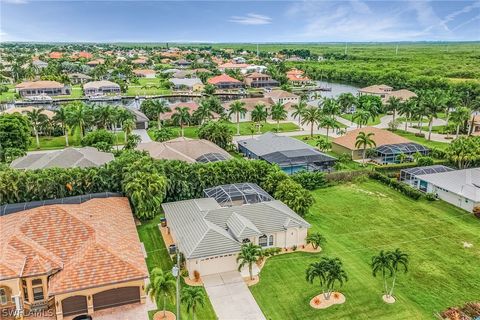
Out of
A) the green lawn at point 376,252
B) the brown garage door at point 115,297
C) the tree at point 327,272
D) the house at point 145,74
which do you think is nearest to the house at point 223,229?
the green lawn at point 376,252

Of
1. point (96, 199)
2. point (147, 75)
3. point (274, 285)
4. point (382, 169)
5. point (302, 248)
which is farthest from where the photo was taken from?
point (147, 75)

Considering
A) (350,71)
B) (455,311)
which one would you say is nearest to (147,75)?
(350,71)

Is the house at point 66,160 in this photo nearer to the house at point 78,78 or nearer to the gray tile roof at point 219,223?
the gray tile roof at point 219,223

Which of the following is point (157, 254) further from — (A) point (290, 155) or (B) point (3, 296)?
(A) point (290, 155)

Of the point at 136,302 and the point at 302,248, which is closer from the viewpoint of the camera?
the point at 136,302

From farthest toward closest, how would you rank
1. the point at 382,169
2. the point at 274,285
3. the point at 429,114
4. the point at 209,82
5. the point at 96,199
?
the point at 209,82 → the point at 429,114 → the point at 382,169 → the point at 96,199 → the point at 274,285

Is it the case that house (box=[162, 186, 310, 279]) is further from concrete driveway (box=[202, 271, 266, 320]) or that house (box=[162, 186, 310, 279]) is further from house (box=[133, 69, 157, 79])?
house (box=[133, 69, 157, 79])

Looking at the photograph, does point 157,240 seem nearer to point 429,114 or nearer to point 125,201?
point 125,201
